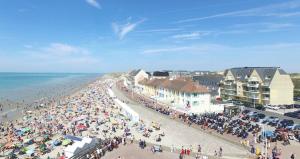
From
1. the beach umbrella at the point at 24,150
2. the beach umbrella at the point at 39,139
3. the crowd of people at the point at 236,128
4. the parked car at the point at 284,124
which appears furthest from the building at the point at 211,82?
the beach umbrella at the point at 24,150

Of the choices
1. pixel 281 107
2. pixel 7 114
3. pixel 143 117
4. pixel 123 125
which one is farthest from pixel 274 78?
pixel 7 114

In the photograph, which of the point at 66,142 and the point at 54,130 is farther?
the point at 54,130

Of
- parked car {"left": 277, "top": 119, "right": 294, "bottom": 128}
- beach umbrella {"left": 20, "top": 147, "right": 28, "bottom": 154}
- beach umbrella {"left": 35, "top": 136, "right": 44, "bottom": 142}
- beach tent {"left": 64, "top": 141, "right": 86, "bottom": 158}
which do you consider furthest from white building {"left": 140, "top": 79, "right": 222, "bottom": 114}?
beach umbrella {"left": 20, "top": 147, "right": 28, "bottom": 154}

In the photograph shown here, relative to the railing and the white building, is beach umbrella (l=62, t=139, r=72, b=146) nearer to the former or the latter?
the railing

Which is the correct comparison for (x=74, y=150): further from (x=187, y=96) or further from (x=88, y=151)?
(x=187, y=96)

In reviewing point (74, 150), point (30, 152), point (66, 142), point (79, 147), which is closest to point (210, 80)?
point (66, 142)

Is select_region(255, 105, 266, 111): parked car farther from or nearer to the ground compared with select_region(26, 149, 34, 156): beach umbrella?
farther from the ground

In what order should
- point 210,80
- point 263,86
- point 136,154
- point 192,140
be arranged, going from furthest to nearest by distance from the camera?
point 210,80 → point 263,86 → point 192,140 → point 136,154
